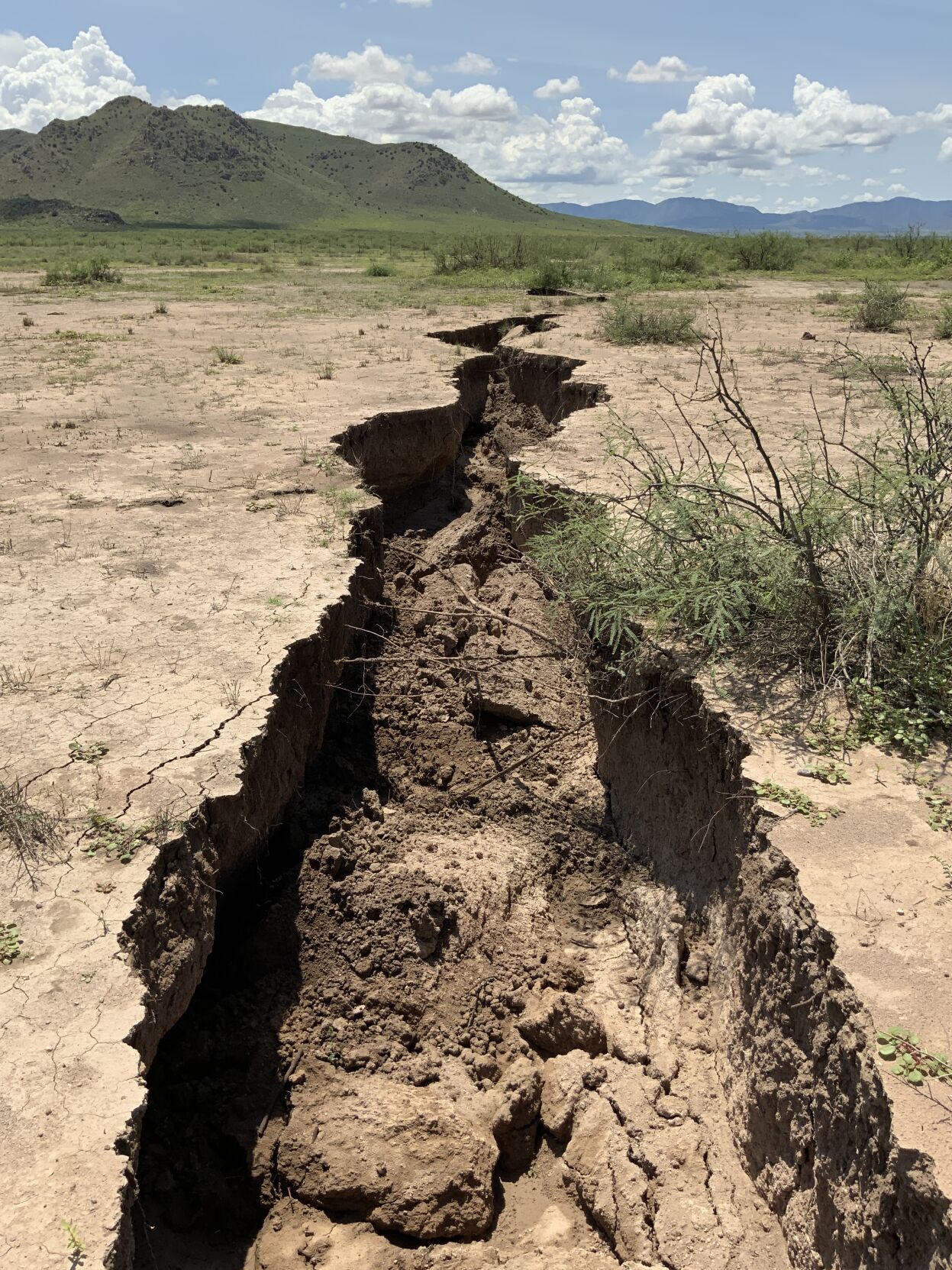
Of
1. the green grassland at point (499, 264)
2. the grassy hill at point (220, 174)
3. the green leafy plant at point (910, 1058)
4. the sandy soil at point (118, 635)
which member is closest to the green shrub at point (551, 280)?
the green grassland at point (499, 264)

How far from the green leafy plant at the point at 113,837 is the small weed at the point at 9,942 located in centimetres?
32

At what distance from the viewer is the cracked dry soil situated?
9.45 ft

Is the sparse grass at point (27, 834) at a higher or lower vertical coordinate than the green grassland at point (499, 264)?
lower

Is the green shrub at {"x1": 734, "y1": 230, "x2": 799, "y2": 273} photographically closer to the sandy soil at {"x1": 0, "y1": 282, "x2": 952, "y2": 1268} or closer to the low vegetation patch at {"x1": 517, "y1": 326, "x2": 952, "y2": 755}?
the sandy soil at {"x1": 0, "y1": 282, "x2": 952, "y2": 1268}

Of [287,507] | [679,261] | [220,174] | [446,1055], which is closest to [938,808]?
[446,1055]

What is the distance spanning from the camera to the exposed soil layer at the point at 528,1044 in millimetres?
2693

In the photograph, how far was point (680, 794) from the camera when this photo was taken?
13.0 feet

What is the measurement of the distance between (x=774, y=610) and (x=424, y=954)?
6.02 feet

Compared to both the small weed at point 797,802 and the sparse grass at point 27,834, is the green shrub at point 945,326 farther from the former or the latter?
the sparse grass at point 27,834

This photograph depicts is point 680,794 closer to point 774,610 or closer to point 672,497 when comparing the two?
point 774,610

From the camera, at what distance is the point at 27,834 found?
9.61 ft

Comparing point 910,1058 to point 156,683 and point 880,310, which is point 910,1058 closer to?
point 156,683

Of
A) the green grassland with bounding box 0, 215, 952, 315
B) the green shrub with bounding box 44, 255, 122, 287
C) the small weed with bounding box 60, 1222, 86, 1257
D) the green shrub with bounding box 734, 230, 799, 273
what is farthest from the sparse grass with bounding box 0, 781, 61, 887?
the green shrub with bounding box 734, 230, 799, 273

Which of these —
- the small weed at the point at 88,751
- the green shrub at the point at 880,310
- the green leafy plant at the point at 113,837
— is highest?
the green shrub at the point at 880,310
